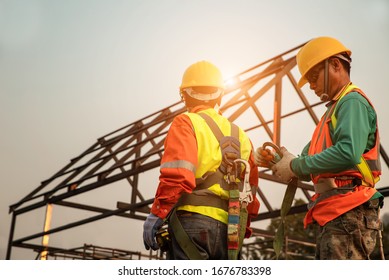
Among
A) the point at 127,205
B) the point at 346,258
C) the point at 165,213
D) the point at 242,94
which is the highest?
the point at 242,94

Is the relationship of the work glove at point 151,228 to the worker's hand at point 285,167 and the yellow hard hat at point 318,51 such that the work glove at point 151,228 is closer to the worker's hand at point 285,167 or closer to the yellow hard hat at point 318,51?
the worker's hand at point 285,167

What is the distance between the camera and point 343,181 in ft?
11.2

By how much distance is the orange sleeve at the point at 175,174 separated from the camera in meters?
3.74

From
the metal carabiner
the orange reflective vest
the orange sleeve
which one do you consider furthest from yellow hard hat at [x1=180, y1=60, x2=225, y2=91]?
the orange reflective vest

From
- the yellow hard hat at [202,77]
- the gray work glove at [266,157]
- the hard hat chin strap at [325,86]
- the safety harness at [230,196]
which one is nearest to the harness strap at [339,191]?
the gray work glove at [266,157]

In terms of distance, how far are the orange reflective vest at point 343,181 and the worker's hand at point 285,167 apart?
0.14m

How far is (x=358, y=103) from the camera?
3334mm

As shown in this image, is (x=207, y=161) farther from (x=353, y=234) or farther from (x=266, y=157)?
(x=353, y=234)

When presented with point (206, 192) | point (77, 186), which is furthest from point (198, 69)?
point (77, 186)

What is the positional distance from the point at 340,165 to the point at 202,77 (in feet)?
4.88

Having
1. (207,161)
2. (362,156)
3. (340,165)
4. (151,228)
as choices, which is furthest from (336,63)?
(151,228)
